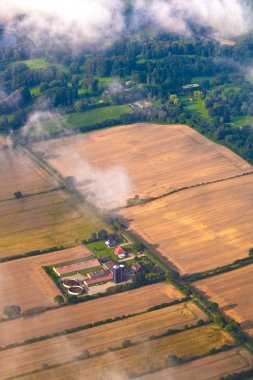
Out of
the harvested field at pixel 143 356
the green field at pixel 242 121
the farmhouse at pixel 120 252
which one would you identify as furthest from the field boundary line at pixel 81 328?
the green field at pixel 242 121

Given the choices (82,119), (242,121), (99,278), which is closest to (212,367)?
(99,278)

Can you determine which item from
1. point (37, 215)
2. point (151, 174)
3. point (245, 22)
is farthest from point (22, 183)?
point (245, 22)

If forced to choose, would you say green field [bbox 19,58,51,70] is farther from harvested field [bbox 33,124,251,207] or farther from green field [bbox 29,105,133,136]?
harvested field [bbox 33,124,251,207]

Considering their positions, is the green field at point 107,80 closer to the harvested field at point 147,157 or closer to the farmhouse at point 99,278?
the harvested field at point 147,157

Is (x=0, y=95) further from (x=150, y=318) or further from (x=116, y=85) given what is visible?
(x=150, y=318)

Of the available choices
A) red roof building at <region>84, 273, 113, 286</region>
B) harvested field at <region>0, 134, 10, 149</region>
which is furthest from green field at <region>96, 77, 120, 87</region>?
red roof building at <region>84, 273, 113, 286</region>
